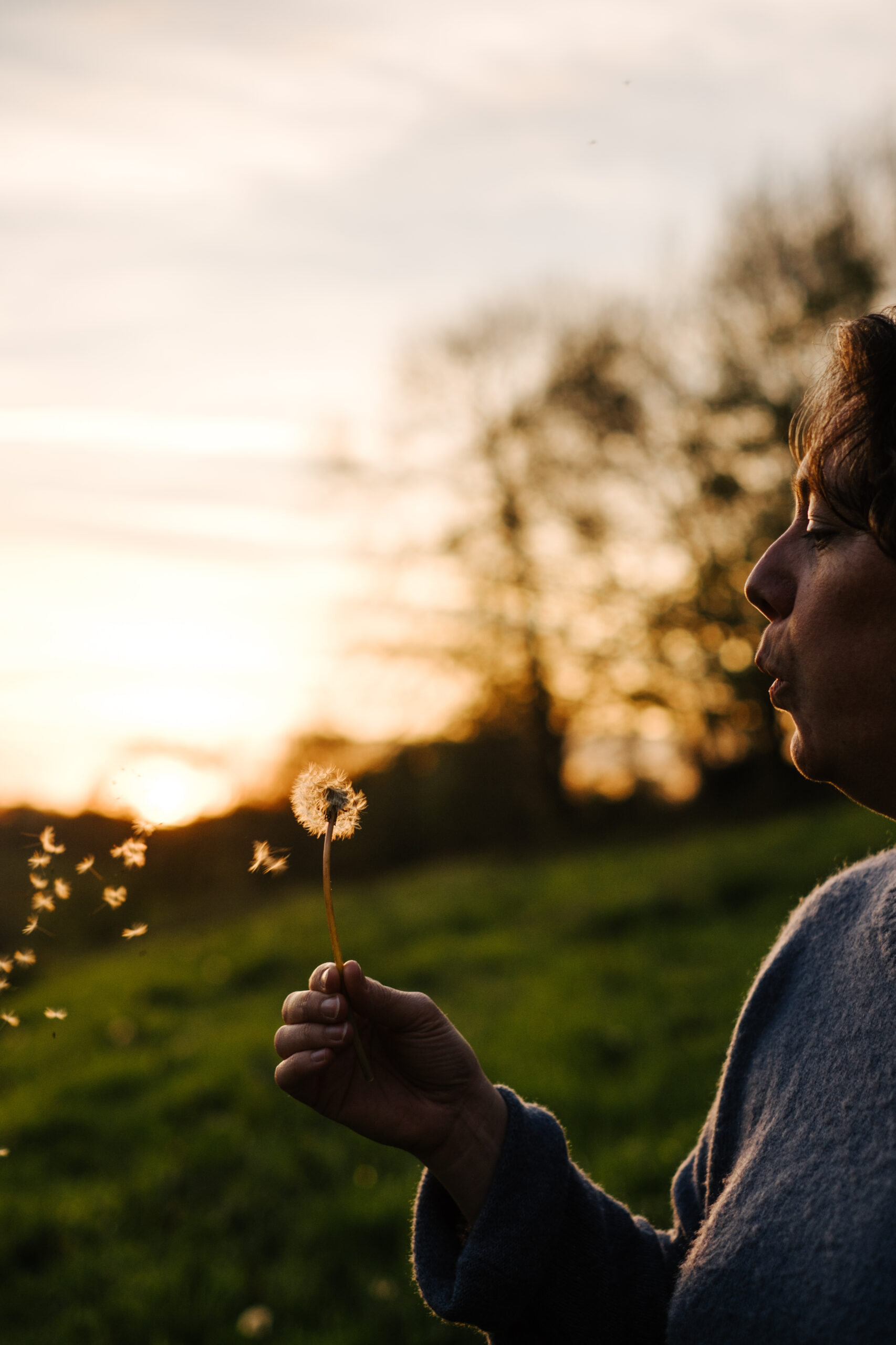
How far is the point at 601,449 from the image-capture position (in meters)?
16.9

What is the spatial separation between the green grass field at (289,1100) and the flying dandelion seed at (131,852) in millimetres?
537

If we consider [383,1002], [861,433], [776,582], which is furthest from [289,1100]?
[861,433]

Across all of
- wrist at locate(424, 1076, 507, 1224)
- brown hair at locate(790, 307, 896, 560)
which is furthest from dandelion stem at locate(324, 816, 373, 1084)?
brown hair at locate(790, 307, 896, 560)

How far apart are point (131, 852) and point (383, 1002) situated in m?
0.54

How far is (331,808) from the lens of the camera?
1.68 metres

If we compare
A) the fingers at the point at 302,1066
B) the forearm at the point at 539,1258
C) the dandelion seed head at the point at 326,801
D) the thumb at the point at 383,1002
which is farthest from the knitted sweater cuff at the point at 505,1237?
the dandelion seed head at the point at 326,801

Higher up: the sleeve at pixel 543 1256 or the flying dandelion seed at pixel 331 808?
the flying dandelion seed at pixel 331 808

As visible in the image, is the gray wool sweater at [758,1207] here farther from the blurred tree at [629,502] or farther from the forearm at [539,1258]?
the blurred tree at [629,502]

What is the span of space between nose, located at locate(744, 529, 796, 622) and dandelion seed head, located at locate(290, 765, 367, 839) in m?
0.83

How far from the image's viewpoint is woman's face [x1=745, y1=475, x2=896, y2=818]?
5.24 feet

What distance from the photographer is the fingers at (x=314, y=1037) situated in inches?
65.8

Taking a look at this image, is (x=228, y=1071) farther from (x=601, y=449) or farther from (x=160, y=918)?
(x=601, y=449)

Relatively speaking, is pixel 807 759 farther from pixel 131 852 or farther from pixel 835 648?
pixel 131 852

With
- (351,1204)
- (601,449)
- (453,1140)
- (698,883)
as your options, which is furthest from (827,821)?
(453,1140)
